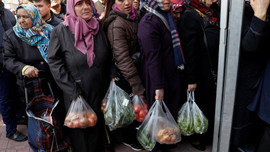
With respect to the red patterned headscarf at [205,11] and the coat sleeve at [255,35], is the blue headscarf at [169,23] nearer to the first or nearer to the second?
the red patterned headscarf at [205,11]

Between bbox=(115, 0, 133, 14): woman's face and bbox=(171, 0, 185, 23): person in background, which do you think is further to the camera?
bbox=(171, 0, 185, 23): person in background

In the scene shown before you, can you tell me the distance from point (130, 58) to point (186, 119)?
0.93m

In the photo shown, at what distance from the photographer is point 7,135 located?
318cm

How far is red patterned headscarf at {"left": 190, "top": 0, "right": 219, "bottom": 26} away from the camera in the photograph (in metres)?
2.31

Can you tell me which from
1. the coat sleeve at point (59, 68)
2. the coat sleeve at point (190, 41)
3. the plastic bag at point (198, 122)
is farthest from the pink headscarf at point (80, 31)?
the plastic bag at point (198, 122)

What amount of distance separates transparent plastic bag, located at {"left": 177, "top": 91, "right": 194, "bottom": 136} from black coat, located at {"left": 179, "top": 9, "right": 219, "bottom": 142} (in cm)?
25

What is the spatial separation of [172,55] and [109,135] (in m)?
1.38

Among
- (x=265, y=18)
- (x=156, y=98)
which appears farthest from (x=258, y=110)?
(x=156, y=98)

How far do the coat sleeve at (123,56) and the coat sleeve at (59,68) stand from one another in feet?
1.75

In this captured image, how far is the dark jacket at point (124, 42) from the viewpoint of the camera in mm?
2277

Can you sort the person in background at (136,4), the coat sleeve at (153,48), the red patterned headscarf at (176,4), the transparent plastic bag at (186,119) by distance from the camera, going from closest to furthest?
the coat sleeve at (153,48), the transparent plastic bag at (186,119), the red patterned headscarf at (176,4), the person in background at (136,4)

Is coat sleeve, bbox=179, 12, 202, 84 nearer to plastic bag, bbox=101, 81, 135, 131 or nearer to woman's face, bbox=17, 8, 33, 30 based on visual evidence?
plastic bag, bbox=101, 81, 135, 131

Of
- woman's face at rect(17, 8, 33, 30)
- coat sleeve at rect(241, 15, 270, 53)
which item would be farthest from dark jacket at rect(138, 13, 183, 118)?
woman's face at rect(17, 8, 33, 30)

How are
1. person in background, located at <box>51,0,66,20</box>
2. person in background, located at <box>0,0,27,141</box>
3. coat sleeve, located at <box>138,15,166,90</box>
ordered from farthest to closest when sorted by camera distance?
person in background, located at <box>51,0,66,20</box>, person in background, located at <box>0,0,27,141</box>, coat sleeve, located at <box>138,15,166,90</box>
